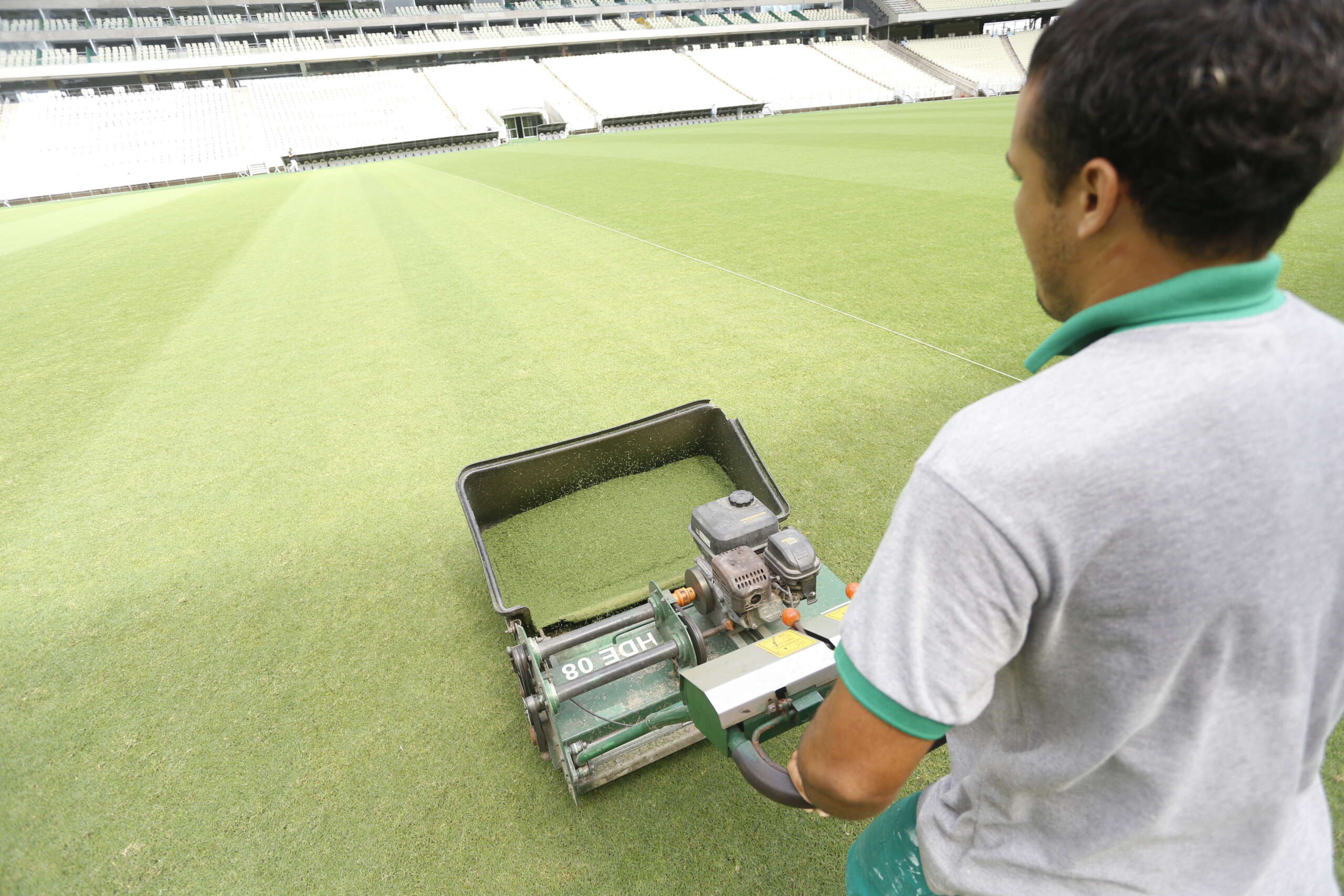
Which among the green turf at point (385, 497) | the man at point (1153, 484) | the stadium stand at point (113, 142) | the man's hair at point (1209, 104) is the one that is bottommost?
the green turf at point (385, 497)

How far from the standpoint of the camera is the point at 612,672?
5.76 ft

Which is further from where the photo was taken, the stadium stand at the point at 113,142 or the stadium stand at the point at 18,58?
the stadium stand at the point at 18,58

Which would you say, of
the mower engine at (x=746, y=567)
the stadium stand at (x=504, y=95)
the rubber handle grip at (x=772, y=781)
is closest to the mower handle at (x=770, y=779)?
the rubber handle grip at (x=772, y=781)

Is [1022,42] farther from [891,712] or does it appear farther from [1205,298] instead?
[891,712]

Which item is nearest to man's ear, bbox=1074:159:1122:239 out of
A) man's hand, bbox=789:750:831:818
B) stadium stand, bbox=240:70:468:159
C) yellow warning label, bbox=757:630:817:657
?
man's hand, bbox=789:750:831:818

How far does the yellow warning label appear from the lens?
56.7 inches

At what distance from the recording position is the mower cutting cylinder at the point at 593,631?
6.28 feet

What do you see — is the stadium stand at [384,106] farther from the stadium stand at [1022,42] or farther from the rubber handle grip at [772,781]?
the rubber handle grip at [772,781]

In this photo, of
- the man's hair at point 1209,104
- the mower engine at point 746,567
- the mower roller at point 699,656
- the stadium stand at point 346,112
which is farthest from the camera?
the stadium stand at point 346,112

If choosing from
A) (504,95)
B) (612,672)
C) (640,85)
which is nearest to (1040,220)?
(612,672)

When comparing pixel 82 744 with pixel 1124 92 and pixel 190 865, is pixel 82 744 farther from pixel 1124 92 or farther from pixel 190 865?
pixel 1124 92

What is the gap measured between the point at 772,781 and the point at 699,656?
29.5 inches

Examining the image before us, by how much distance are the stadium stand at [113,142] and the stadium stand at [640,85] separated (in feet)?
57.2

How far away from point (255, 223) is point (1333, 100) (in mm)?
14988
